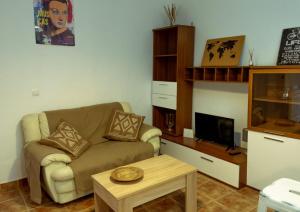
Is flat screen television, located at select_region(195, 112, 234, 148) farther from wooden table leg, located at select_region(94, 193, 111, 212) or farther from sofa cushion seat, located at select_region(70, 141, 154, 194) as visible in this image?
wooden table leg, located at select_region(94, 193, 111, 212)

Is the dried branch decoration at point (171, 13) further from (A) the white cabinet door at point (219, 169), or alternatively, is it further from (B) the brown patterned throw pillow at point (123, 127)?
(A) the white cabinet door at point (219, 169)

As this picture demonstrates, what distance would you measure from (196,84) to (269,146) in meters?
1.48

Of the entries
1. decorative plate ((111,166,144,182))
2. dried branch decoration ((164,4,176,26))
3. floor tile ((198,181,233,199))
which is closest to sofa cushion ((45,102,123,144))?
decorative plate ((111,166,144,182))

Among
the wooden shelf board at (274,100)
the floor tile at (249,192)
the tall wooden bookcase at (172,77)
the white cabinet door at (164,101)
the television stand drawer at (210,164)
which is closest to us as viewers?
the wooden shelf board at (274,100)

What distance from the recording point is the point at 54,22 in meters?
3.10

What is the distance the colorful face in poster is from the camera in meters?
3.00

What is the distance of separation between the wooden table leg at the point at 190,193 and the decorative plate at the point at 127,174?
47 centimetres

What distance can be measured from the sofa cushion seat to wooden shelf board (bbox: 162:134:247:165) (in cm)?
58

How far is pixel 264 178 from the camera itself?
2719 millimetres

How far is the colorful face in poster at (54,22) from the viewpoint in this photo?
9.84 ft

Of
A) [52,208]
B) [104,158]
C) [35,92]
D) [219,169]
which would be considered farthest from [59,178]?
[219,169]

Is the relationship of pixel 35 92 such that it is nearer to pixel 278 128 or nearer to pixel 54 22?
pixel 54 22

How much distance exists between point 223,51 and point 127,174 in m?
2.03

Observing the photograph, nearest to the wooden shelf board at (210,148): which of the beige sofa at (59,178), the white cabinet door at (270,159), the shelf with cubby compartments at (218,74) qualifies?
the white cabinet door at (270,159)
